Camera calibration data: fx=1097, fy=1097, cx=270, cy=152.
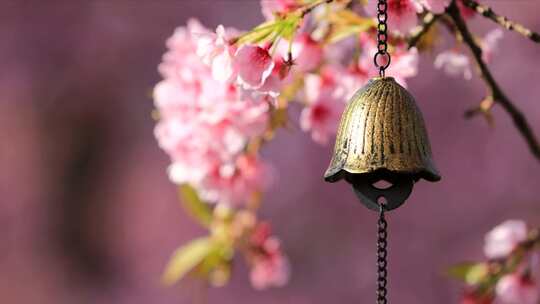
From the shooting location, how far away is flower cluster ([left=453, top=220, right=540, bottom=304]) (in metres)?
1.83

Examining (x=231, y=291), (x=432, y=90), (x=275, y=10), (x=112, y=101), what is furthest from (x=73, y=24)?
(x=275, y=10)

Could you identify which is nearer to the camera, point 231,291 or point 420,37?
point 420,37

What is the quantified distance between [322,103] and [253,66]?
35 cm

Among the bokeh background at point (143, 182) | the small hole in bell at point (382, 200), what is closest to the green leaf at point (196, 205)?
the small hole in bell at point (382, 200)

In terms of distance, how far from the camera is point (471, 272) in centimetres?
186

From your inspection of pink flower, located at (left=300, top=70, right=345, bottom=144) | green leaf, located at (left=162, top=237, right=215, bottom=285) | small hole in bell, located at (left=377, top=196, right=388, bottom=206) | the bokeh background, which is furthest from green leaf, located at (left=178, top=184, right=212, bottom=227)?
the bokeh background

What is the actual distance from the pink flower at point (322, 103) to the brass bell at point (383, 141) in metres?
0.38

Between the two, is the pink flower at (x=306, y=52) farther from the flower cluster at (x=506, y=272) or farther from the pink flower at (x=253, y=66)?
the flower cluster at (x=506, y=272)

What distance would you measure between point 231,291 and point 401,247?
0.78 meters

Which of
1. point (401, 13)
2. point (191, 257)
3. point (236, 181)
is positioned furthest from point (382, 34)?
point (191, 257)

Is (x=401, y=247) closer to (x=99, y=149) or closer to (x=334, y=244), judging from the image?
(x=334, y=244)

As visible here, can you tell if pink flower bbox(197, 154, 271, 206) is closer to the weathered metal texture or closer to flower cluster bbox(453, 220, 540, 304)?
flower cluster bbox(453, 220, 540, 304)

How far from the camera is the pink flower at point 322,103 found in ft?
5.81

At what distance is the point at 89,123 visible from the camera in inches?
166
